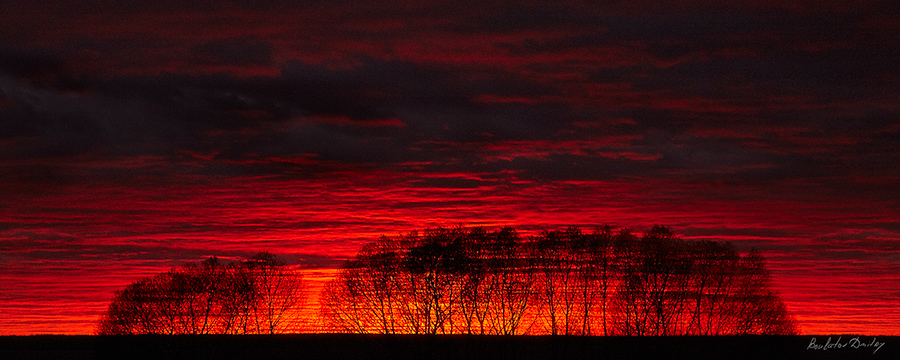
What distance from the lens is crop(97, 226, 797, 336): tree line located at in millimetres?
74750

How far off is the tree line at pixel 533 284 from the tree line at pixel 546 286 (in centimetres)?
10

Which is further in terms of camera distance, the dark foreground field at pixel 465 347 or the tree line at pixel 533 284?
the tree line at pixel 533 284

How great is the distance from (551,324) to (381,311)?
16.9 m

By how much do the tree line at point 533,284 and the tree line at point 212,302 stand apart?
11.6 meters

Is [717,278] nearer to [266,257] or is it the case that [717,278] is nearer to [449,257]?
[449,257]

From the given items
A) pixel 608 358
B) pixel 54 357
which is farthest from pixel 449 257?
pixel 54 357

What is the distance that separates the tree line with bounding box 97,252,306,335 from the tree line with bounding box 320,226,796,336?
11.6m

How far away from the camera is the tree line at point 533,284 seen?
75319 mm

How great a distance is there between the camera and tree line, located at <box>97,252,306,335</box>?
83.5m

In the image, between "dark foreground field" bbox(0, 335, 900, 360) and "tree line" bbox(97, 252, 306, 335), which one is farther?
"tree line" bbox(97, 252, 306, 335)

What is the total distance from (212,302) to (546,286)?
1472 inches

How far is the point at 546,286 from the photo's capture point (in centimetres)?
7800

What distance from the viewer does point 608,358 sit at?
73.4 meters

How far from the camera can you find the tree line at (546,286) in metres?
74.8
